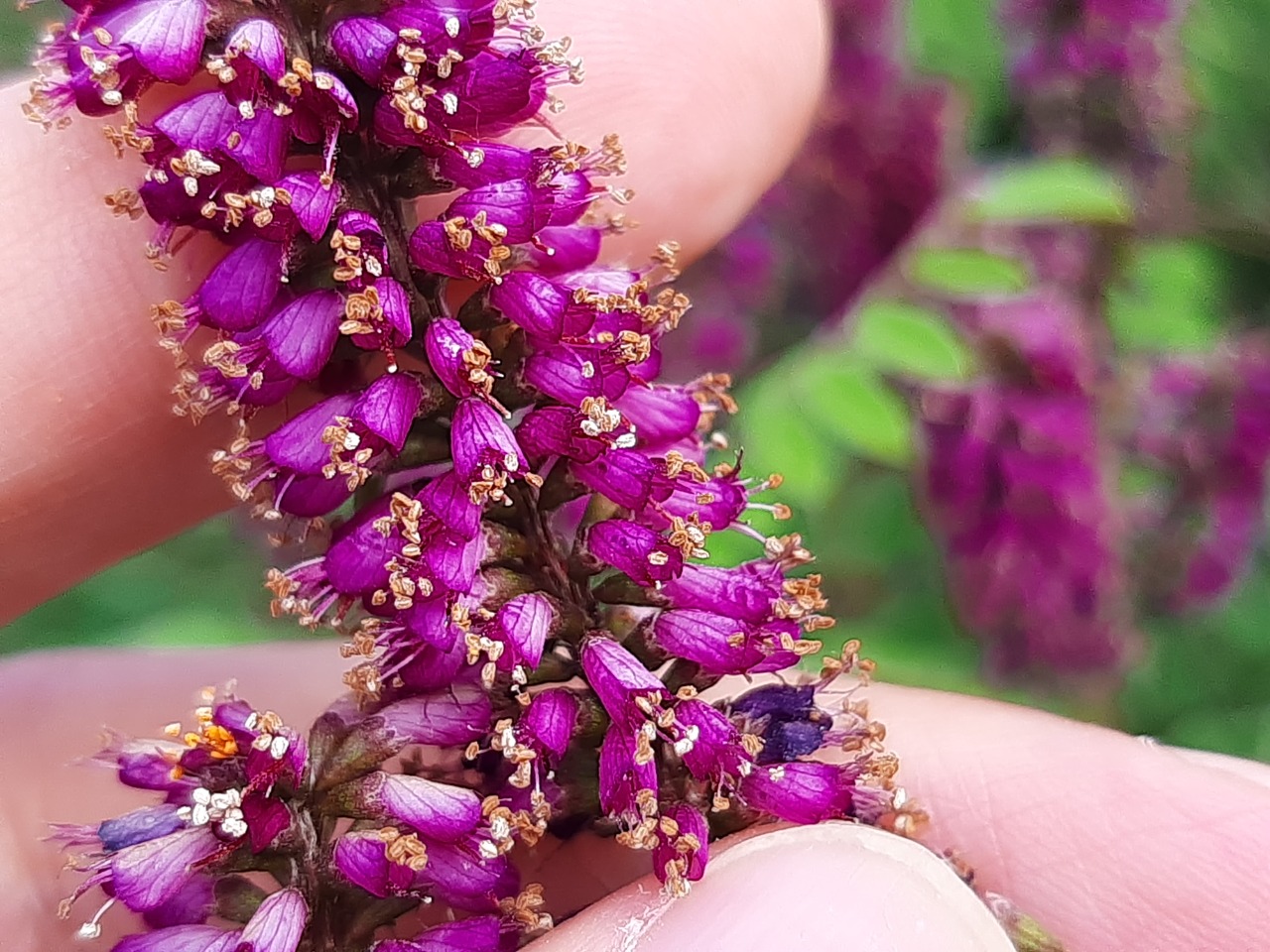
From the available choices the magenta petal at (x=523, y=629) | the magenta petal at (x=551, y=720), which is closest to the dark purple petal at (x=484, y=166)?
the magenta petal at (x=523, y=629)

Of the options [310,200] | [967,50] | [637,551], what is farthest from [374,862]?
[967,50]

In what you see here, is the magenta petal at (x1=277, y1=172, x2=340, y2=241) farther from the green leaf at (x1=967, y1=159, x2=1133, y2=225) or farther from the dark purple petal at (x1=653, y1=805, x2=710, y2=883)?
the green leaf at (x1=967, y1=159, x2=1133, y2=225)

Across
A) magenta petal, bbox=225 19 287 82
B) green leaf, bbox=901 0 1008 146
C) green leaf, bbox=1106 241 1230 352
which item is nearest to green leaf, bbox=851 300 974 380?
green leaf, bbox=1106 241 1230 352

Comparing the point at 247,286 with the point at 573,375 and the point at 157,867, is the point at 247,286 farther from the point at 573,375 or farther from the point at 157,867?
the point at 157,867

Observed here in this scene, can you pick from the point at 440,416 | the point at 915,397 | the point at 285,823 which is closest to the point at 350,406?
the point at 440,416

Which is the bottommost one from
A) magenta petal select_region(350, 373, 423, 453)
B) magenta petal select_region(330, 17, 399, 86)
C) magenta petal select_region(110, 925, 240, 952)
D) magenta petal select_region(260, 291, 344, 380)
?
magenta petal select_region(110, 925, 240, 952)
